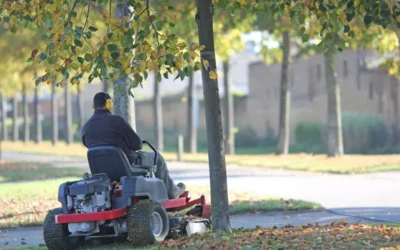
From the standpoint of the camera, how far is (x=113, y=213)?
10.5 meters

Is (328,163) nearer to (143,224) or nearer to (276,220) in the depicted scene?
(276,220)

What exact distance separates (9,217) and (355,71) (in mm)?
26069

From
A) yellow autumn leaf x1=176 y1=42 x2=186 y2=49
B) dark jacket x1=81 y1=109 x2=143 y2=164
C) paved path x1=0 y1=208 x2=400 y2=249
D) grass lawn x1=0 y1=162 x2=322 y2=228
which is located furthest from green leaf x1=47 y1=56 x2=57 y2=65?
grass lawn x1=0 y1=162 x2=322 y2=228

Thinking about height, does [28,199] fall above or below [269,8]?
below

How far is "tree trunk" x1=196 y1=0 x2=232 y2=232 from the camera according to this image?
11.0 meters

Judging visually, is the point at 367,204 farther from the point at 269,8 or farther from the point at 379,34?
the point at 379,34

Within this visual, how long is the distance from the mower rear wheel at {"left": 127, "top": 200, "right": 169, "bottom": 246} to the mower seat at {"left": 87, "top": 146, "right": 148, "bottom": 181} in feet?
1.48

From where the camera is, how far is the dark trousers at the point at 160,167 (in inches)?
443

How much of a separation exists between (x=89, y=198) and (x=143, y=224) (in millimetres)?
726

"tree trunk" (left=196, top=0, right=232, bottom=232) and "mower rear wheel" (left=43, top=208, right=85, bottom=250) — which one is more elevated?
"tree trunk" (left=196, top=0, right=232, bottom=232)

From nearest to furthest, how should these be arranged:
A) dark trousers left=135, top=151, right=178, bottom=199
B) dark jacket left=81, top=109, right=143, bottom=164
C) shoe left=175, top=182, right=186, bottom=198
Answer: dark jacket left=81, top=109, right=143, bottom=164, dark trousers left=135, top=151, right=178, bottom=199, shoe left=175, top=182, right=186, bottom=198

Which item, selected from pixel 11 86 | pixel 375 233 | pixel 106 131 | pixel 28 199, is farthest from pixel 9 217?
pixel 11 86

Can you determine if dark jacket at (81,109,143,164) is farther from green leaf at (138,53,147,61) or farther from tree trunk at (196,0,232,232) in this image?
green leaf at (138,53,147,61)

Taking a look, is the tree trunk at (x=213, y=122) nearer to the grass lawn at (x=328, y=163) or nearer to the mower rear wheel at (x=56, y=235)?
the mower rear wheel at (x=56, y=235)
